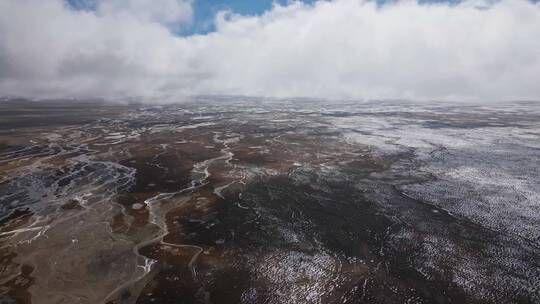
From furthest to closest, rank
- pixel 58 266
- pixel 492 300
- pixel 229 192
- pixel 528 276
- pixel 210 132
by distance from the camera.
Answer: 1. pixel 210 132
2. pixel 229 192
3. pixel 58 266
4. pixel 528 276
5. pixel 492 300

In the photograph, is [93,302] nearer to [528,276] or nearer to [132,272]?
[132,272]

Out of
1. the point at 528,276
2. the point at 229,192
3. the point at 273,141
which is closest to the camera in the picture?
the point at 528,276

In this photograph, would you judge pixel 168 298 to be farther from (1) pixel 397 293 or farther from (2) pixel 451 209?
(2) pixel 451 209

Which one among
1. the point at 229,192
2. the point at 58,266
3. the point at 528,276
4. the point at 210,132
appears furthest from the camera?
the point at 210,132

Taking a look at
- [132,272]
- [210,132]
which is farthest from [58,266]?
[210,132]

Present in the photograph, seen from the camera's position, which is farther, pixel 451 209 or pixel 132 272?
pixel 451 209

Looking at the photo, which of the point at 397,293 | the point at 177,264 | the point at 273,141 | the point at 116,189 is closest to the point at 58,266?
the point at 177,264
